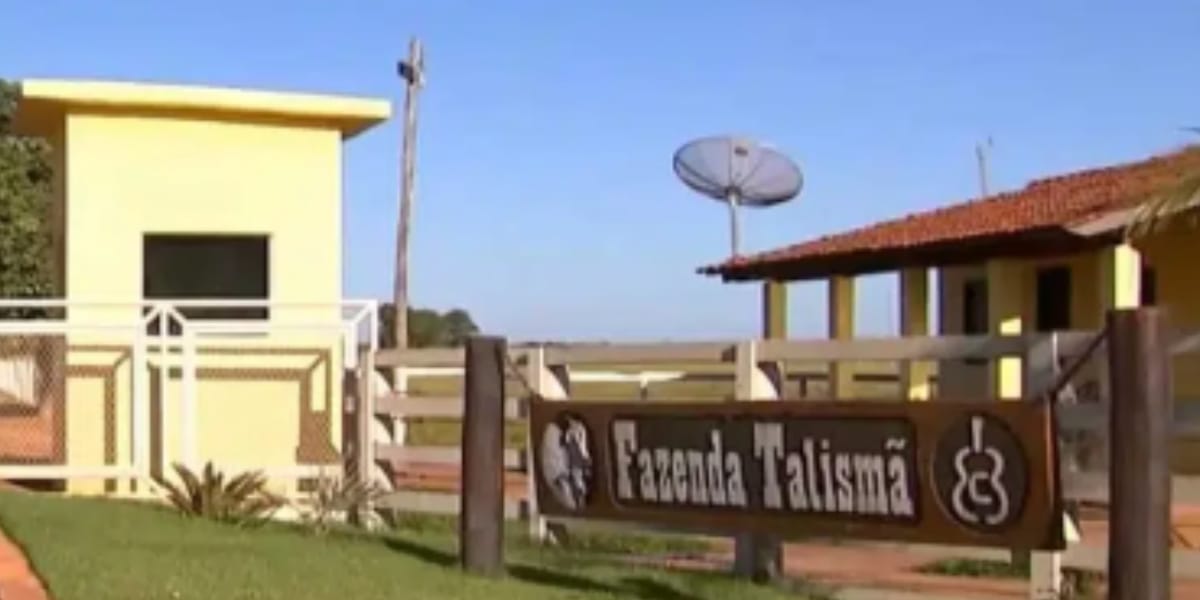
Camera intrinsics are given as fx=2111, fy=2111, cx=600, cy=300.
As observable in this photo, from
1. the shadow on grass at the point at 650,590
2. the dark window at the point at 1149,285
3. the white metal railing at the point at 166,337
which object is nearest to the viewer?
the shadow on grass at the point at 650,590

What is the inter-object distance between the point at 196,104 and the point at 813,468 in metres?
10.0

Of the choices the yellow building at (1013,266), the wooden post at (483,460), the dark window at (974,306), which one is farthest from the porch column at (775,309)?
the wooden post at (483,460)

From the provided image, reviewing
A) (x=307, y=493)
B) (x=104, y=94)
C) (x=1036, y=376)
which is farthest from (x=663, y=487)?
(x=104, y=94)

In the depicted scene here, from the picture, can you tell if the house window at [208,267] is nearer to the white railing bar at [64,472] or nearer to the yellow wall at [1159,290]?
the white railing bar at [64,472]

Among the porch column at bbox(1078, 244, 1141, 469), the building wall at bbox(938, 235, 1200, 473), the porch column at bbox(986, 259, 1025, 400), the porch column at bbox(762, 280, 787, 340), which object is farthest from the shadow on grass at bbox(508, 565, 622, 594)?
the porch column at bbox(762, 280, 787, 340)

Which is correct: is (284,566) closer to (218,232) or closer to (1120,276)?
(218,232)

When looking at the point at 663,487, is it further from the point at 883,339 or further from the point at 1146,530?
the point at 1146,530

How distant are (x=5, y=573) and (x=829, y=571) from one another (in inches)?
199

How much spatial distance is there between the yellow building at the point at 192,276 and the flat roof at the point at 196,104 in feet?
0.06

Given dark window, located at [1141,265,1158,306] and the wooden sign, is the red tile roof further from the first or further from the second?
the wooden sign

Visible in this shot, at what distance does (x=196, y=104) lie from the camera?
63.4 ft

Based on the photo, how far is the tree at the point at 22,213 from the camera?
1447 inches

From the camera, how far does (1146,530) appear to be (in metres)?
8.88

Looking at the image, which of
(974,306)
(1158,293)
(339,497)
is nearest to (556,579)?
(339,497)
